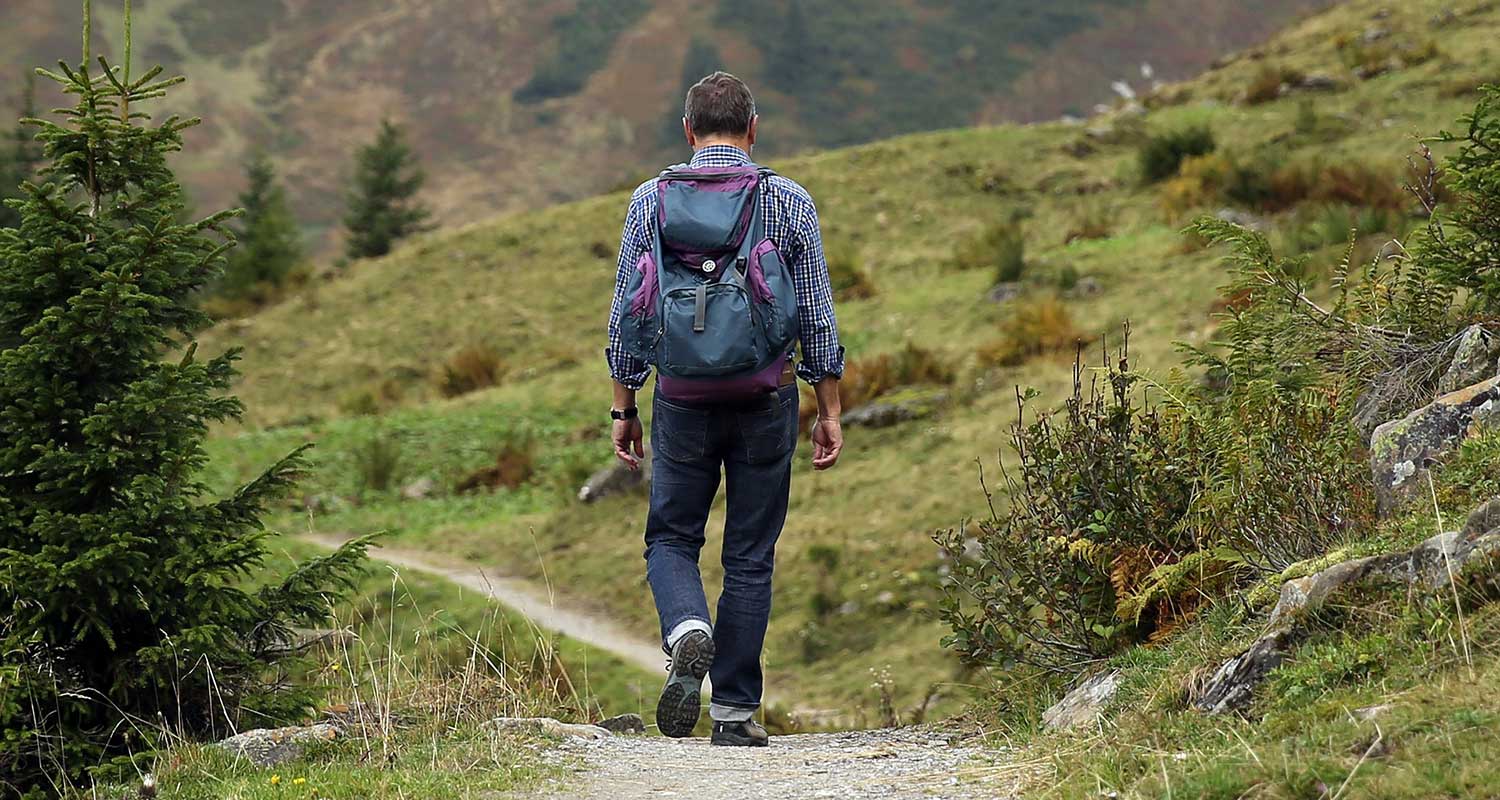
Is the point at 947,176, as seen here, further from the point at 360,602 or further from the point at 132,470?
the point at 132,470

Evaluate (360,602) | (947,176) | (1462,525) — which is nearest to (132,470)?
(1462,525)

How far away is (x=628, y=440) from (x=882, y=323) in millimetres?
11729

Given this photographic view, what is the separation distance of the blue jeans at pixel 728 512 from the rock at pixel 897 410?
816cm

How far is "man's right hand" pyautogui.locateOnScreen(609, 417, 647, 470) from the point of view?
4.77m

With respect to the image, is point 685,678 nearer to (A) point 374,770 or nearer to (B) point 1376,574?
(A) point 374,770

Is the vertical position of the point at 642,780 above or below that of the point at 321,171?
below

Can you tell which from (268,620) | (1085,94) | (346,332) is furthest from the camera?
(1085,94)

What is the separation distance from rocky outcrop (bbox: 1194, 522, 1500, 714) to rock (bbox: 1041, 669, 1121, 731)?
0.40m

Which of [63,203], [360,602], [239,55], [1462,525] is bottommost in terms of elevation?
[360,602]

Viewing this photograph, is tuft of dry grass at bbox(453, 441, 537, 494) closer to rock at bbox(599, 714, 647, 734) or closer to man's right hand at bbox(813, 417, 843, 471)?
rock at bbox(599, 714, 647, 734)

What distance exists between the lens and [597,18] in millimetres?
146625

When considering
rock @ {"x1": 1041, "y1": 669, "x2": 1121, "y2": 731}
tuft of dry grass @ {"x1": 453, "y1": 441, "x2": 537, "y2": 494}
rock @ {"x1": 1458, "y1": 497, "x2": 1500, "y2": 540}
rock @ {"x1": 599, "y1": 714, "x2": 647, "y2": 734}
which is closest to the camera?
rock @ {"x1": 1458, "y1": 497, "x2": 1500, "y2": 540}

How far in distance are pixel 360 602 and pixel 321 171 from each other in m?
124

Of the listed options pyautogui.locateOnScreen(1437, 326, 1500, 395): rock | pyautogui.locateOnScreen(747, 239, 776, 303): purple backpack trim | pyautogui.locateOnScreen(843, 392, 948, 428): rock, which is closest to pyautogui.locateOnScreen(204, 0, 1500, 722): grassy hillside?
pyautogui.locateOnScreen(843, 392, 948, 428): rock
